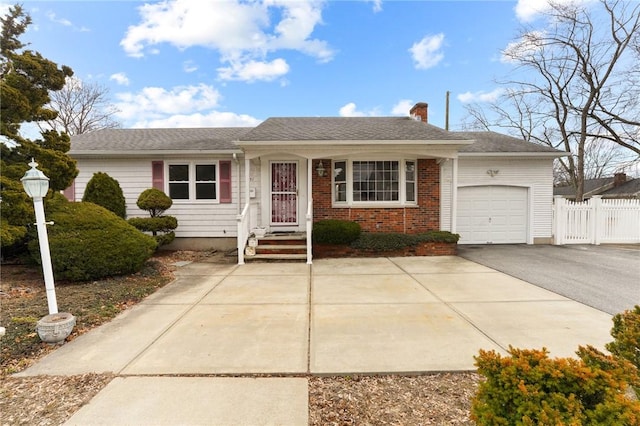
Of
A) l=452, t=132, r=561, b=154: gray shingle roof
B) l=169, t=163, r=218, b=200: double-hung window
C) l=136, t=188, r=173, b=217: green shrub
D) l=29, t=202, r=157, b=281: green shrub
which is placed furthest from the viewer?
l=452, t=132, r=561, b=154: gray shingle roof

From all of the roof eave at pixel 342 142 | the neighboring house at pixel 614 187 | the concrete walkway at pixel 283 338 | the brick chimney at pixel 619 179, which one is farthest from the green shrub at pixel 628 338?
the brick chimney at pixel 619 179

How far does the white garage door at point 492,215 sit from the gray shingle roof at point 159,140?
26.0 feet

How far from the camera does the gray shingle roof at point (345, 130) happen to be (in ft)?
28.6

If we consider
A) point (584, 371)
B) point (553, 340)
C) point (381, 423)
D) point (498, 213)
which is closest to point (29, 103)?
point (381, 423)

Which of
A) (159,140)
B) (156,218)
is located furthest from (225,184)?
(159,140)

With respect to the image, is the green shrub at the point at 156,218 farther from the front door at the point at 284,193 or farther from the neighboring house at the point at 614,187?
the neighboring house at the point at 614,187

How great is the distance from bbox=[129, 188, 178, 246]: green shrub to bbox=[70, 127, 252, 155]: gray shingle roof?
1.57m

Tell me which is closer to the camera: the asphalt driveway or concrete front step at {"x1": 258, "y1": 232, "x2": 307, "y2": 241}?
the asphalt driveway

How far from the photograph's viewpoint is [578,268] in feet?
23.1

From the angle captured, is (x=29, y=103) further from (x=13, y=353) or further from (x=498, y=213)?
(x=498, y=213)

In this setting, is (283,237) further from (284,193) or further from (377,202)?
(377,202)

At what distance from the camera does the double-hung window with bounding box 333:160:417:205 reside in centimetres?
958

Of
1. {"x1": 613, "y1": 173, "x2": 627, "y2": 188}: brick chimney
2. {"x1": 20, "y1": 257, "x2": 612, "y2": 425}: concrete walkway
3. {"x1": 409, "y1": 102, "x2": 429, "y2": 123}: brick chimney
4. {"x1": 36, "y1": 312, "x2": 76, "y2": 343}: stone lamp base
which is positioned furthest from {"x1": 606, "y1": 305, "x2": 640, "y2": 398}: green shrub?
{"x1": 613, "y1": 173, "x2": 627, "y2": 188}: brick chimney

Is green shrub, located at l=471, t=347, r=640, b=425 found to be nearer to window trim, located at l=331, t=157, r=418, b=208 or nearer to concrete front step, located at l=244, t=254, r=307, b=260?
concrete front step, located at l=244, t=254, r=307, b=260
